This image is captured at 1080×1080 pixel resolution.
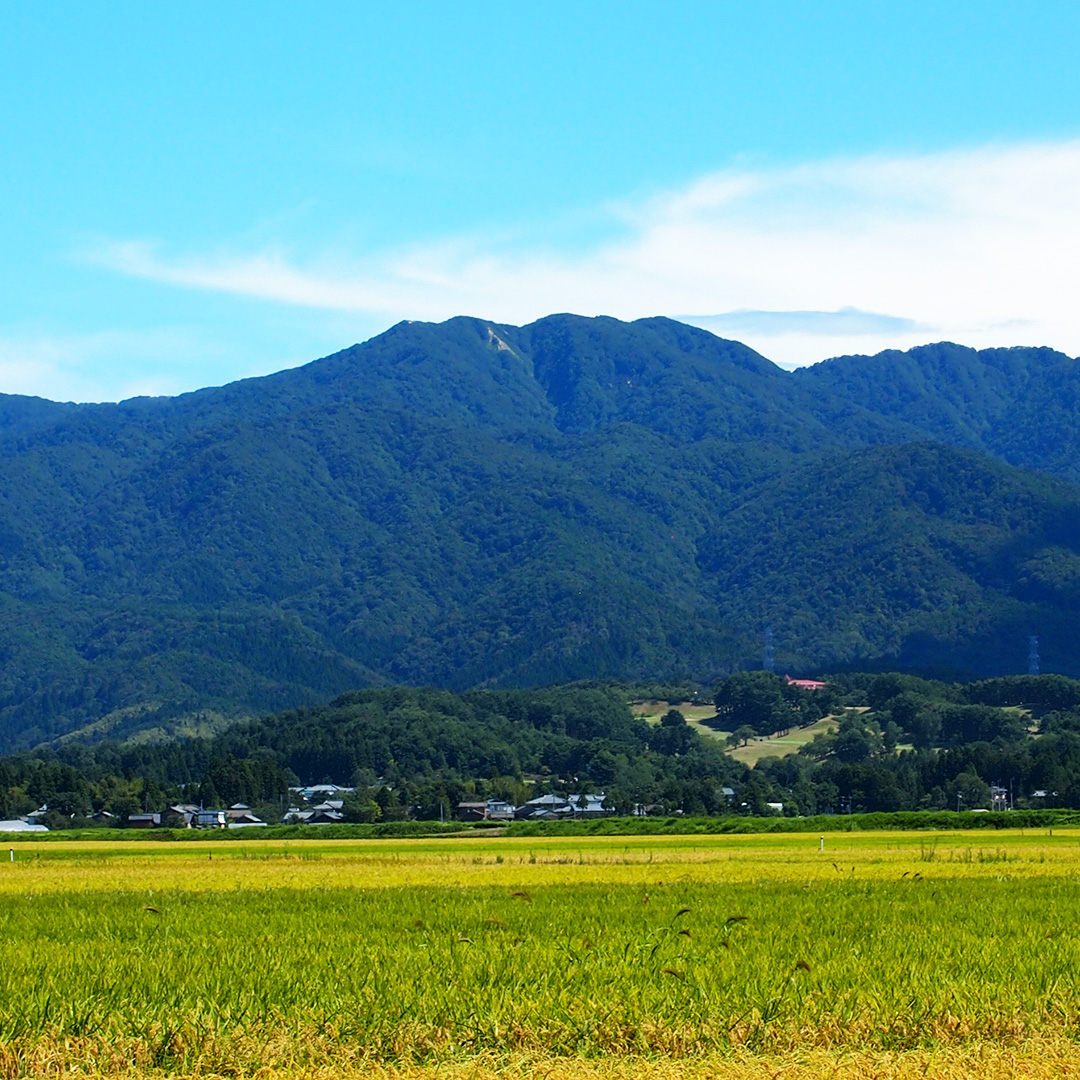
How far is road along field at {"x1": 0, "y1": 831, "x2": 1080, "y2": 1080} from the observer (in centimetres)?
1431

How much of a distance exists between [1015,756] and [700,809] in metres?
33.5

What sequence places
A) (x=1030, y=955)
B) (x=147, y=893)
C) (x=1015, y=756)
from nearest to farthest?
(x=1030, y=955)
(x=147, y=893)
(x=1015, y=756)

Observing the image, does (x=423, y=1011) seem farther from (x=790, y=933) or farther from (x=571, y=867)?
(x=571, y=867)

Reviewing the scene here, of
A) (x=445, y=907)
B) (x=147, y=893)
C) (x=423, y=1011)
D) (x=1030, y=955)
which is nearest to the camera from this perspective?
(x=423, y=1011)

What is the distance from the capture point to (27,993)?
1625 centimetres

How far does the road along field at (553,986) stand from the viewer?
47.0ft

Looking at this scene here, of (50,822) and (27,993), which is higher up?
(27,993)

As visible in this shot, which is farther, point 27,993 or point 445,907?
point 445,907

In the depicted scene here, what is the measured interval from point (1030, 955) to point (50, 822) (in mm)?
137400

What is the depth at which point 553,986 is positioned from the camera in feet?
54.3

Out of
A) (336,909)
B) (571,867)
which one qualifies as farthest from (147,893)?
(571,867)

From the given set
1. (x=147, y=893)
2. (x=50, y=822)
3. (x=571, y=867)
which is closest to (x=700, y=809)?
(x=50, y=822)

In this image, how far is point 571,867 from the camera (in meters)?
49.1

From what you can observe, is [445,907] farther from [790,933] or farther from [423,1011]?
[423,1011]
